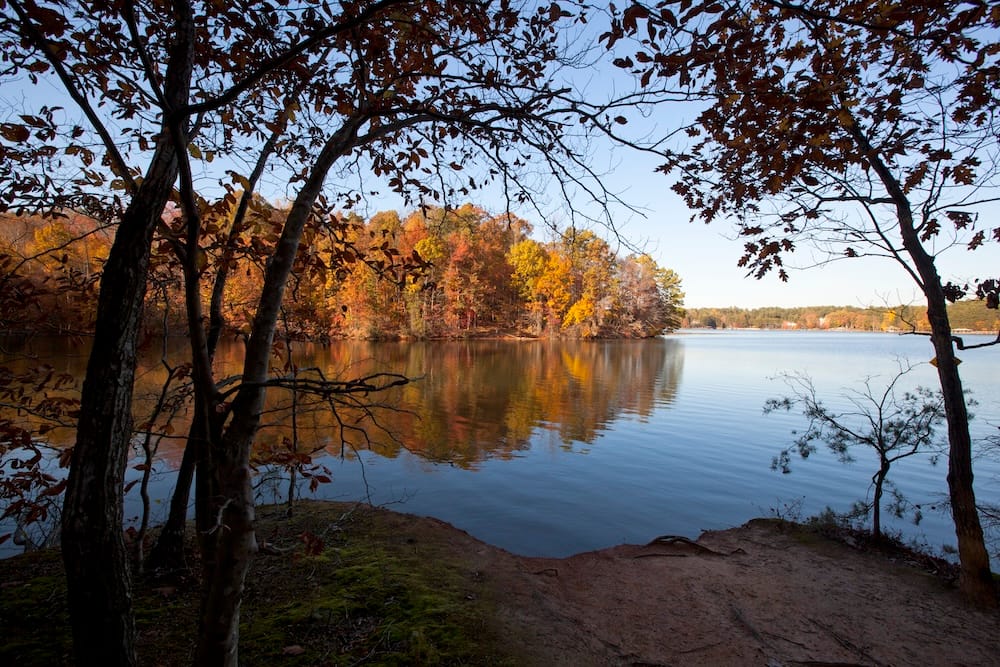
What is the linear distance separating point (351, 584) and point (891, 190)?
23.4 feet

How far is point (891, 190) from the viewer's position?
575cm

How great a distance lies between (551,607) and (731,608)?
180 cm

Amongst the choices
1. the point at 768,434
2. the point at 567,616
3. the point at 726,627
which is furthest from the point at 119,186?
the point at 768,434

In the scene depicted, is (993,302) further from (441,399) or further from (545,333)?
(545,333)

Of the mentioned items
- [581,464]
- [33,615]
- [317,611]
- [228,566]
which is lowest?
[581,464]

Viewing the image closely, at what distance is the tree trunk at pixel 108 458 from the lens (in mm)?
1965

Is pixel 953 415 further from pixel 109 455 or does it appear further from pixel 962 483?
pixel 109 455

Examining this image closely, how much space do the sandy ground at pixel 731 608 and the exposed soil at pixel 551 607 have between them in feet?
0.06

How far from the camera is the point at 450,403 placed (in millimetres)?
17031

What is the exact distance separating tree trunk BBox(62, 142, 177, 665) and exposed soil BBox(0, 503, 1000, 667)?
0.62 m

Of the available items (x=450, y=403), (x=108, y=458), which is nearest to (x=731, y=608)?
(x=108, y=458)

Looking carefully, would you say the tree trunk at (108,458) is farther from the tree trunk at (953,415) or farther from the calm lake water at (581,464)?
the tree trunk at (953,415)

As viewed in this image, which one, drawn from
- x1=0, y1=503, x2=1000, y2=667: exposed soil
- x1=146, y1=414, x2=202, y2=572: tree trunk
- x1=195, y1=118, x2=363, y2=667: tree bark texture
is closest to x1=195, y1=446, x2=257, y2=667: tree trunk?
x1=195, y1=118, x2=363, y2=667: tree bark texture

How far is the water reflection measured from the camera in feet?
31.1
